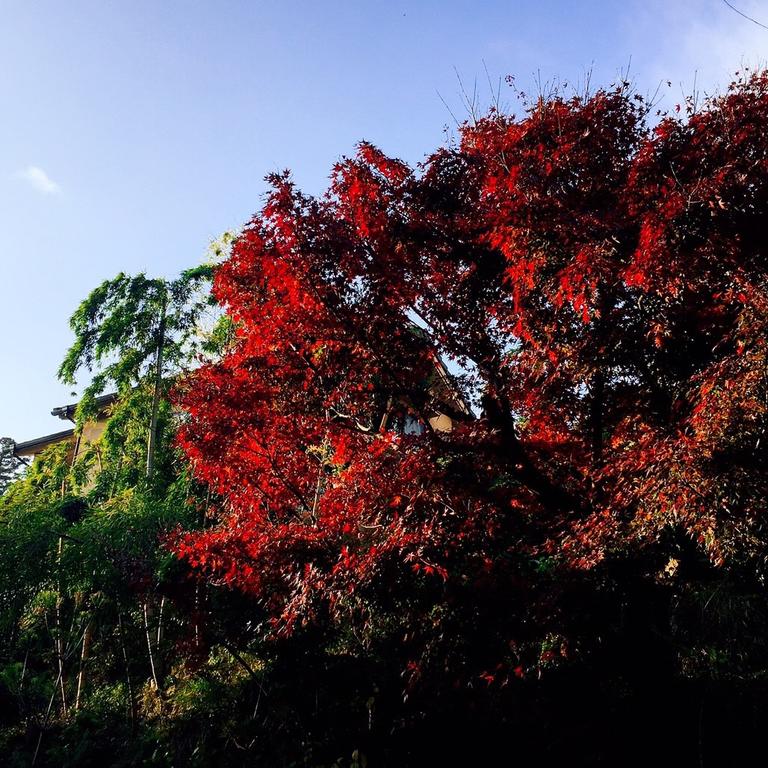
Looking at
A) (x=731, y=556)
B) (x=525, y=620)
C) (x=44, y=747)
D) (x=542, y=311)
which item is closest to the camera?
(x=731, y=556)

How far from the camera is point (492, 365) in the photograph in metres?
6.91

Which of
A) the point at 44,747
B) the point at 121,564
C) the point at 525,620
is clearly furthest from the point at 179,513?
the point at 525,620

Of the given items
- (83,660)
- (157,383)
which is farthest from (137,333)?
(83,660)

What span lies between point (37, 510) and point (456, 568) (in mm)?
7548

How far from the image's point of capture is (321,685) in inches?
345

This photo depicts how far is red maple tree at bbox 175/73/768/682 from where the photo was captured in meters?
5.64

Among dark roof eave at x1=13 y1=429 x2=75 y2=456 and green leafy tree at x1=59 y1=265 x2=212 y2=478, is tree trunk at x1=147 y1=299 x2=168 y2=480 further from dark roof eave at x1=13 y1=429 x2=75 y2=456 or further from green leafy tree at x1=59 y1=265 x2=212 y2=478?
dark roof eave at x1=13 y1=429 x2=75 y2=456

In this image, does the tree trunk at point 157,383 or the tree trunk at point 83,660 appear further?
the tree trunk at point 157,383

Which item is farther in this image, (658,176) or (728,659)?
(728,659)

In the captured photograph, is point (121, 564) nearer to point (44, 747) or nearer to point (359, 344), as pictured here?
point (44, 747)

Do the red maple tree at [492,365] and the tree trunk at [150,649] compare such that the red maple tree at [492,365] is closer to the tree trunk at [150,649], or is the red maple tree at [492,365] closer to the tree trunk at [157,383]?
the tree trunk at [150,649]

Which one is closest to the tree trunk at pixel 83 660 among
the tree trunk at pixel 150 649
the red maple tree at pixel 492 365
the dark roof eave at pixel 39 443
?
the tree trunk at pixel 150 649

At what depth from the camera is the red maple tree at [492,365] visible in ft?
18.5

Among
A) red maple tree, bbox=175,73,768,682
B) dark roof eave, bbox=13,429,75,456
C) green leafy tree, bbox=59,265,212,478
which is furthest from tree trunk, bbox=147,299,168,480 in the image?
dark roof eave, bbox=13,429,75,456
